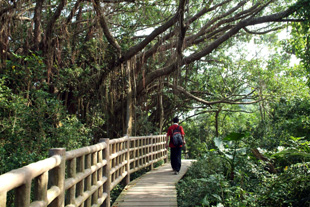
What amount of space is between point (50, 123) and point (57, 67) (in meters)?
1.52

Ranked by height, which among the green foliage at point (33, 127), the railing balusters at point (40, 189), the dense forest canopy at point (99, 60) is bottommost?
the railing balusters at point (40, 189)

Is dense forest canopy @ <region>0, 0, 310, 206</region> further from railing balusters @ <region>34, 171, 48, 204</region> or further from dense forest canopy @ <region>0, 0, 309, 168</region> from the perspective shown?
railing balusters @ <region>34, 171, 48, 204</region>

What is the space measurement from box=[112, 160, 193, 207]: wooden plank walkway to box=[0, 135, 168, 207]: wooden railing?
1.06ft

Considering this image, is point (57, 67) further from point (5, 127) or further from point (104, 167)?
point (104, 167)

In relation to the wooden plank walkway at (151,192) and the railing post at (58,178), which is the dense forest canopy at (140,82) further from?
the railing post at (58,178)

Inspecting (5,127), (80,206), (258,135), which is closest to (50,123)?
(5,127)

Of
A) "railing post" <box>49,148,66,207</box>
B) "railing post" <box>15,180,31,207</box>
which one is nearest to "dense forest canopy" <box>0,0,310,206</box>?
"railing post" <box>49,148,66,207</box>

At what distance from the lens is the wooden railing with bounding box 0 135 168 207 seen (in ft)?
6.72

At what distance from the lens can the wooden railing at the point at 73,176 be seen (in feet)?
6.72

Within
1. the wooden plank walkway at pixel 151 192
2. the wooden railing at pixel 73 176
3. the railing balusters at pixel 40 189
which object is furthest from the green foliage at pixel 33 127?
the railing balusters at pixel 40 189

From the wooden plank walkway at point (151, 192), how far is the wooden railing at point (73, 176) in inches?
12.8

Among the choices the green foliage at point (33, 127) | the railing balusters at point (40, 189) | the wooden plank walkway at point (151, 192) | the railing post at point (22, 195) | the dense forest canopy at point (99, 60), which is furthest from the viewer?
the dense forest canopy at point (99, 60)

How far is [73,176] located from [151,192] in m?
2.90

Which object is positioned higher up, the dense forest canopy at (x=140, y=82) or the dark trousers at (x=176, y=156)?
the dense forest canopy at (x=140, y=82)
